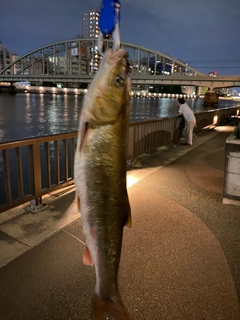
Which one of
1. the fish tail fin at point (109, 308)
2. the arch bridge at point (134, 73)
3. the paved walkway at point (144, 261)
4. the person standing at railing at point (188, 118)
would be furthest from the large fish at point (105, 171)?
the arch bridge at point (134, 73)

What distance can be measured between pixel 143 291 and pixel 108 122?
82.9 inches

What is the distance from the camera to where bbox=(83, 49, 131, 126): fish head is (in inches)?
56.6

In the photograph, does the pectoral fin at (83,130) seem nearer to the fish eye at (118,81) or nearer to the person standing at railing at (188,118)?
the fish eye at (118,81)

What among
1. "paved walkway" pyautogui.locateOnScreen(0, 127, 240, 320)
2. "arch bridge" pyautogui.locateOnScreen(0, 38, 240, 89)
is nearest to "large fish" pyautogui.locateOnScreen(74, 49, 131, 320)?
"paved walkway" pyautogui.locateOnScreen(0, 127, 240, 320)

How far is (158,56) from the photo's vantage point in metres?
92.4

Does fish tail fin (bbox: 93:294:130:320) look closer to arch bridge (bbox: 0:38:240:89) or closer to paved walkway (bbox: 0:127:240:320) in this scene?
paved walkway (bbox: 0:127:240:320)

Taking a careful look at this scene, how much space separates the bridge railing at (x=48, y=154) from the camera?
435 centimetres

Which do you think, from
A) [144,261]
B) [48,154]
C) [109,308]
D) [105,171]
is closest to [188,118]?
[48,154]

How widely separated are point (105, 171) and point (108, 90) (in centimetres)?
47

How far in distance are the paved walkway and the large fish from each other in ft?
3.60

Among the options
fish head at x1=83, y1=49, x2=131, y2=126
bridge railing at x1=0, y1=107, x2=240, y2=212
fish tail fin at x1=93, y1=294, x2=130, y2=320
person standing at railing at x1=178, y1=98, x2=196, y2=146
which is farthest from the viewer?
person standing at railing at x1=178, y1=98, x2=196, y2=146

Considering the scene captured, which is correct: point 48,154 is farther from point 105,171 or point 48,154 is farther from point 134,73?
point 134,73

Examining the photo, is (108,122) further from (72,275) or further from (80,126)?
(72,275)

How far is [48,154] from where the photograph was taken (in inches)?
198
